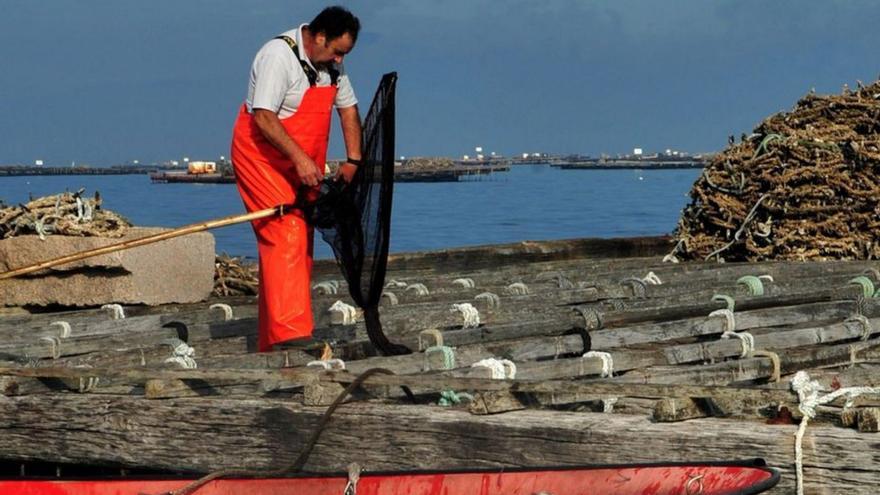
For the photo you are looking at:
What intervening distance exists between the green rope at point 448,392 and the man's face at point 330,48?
5.43 feet

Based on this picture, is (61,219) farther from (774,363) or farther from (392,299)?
(774,363)

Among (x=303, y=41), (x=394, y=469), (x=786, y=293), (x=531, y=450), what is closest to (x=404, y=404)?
(x=394, y=469)

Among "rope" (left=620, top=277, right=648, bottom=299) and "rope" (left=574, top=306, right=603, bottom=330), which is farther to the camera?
"rope" (left=620, top=277, right=648, bottom=299)

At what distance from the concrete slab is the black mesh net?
3.44m

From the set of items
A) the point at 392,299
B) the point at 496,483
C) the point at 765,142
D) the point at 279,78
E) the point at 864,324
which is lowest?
the point at 496,483

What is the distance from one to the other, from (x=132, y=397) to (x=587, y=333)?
2481mm

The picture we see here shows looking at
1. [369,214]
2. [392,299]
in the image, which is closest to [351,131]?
[369,214]

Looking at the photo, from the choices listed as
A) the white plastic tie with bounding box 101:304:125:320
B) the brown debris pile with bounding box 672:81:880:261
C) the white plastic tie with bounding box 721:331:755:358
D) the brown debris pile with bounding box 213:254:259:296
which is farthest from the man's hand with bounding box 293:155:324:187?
the brown debris pile with bounding box 672:81:880:261

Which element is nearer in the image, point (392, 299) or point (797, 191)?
point (392, 299)

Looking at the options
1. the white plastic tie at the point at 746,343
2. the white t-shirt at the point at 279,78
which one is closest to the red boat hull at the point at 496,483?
the white t-shirt at the point at 279,78

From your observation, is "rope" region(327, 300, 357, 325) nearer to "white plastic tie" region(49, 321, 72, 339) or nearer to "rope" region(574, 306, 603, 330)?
"rope" region(574, 306, 603, 330)

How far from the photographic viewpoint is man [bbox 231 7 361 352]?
272 inches

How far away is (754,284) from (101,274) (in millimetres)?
5054

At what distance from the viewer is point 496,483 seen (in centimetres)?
461
